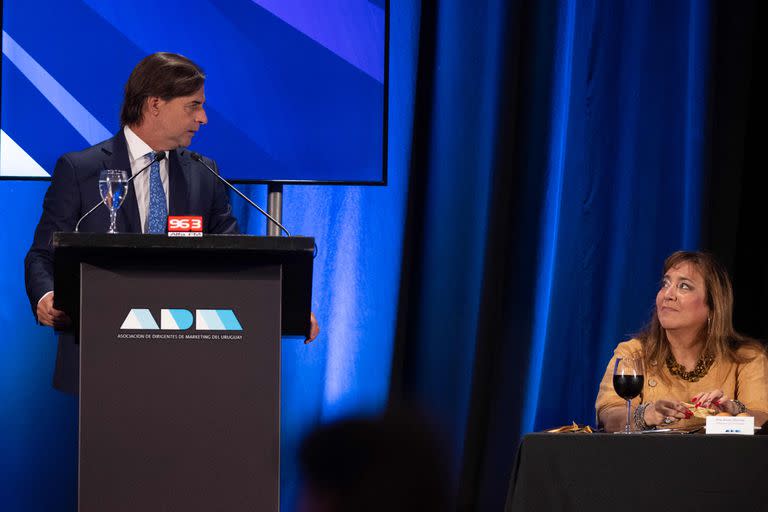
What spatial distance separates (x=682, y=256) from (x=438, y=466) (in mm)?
1383

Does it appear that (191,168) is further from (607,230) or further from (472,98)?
(607,230)

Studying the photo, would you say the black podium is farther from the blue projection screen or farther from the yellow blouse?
the blue projection screen

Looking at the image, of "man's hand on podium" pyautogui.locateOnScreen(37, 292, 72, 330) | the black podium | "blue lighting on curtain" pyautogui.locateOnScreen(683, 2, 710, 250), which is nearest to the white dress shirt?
"man's hand on podium" pyautogui.locateOnScreen(37, 292, 72, 330)

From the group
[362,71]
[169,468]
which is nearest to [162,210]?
[169,468]

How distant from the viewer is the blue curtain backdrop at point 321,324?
12.3ft

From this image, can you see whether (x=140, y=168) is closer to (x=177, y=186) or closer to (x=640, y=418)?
(x=177, y=186)

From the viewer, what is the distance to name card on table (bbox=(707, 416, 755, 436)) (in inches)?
81.2

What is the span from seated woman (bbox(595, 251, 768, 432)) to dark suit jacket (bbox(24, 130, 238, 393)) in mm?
1332

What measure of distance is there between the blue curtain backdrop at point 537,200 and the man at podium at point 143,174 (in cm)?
124

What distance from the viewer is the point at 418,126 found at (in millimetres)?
3881

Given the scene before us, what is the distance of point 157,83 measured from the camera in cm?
279

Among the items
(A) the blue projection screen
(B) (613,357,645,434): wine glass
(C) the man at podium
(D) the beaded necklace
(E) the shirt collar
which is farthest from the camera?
(A) the blue projection screen

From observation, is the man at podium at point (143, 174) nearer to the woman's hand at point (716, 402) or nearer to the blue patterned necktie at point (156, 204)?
the blue patterned necktie at point (156, 204)

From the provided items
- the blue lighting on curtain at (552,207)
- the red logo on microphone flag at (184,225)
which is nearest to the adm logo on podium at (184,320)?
the red logo on microphone flag at (184,225)
